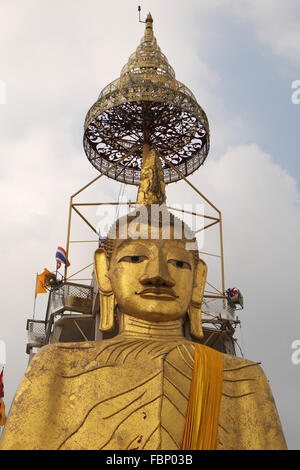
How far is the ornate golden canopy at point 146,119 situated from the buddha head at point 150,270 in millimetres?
6257

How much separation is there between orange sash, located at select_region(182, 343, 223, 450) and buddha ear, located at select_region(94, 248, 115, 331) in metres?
0.95

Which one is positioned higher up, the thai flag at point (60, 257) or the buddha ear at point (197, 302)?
the thai flag at point (60, 257)

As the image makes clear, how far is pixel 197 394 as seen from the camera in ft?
13.1

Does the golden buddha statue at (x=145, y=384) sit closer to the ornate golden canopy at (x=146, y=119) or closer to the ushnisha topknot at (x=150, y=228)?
the ushnisha topknot at (x=150, y=228)

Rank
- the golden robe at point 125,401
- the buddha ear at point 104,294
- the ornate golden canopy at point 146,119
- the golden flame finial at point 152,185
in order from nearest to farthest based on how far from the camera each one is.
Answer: the golden robe at point 125,401, the buddha ear at point 104,294, the golden flame finial at point 152,185, the ornate golden canopy at point 146,119

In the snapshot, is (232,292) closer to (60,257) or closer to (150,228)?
(60,257)

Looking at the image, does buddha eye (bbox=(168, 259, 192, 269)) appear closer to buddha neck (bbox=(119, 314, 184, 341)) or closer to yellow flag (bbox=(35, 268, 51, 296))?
buddha neck (bbox=(119, 314, 184, 341))

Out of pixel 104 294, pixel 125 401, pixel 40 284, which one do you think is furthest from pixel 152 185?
pixel 40 284

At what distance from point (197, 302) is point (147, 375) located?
126 cm

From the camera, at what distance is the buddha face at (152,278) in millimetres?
4570

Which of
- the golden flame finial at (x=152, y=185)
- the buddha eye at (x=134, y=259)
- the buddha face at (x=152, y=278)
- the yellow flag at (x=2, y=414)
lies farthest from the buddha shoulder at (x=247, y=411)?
the yellow flag at (x=2, y=414)

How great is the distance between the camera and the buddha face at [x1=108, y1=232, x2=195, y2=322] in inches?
180

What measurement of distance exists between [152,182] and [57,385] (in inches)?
90.8

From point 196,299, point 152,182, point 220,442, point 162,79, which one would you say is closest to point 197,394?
A: point 220,442
